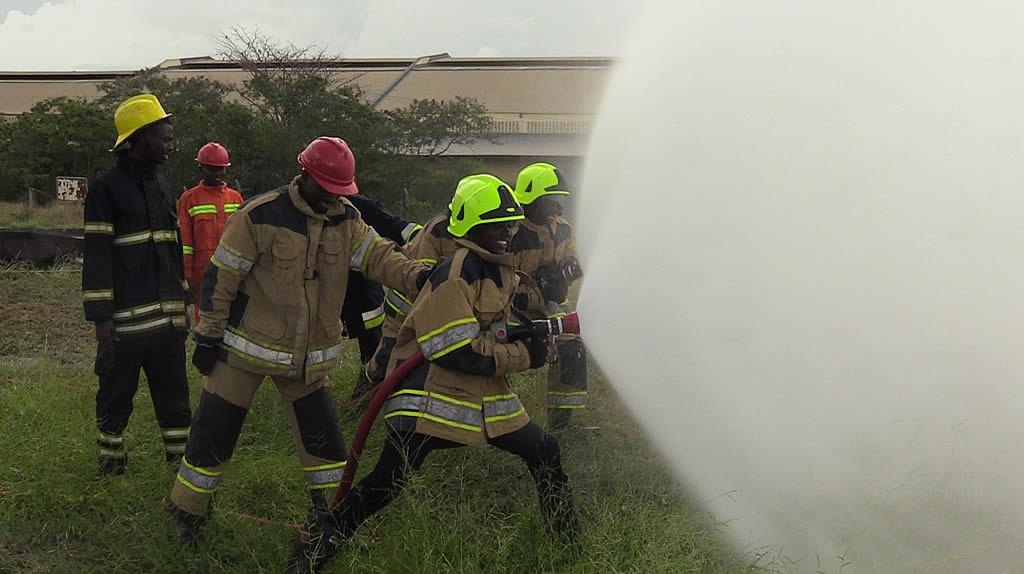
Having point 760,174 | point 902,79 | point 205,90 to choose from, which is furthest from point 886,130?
point 205,90

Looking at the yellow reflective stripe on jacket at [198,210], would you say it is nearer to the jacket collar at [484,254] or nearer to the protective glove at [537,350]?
the jacket collar at [484,254]

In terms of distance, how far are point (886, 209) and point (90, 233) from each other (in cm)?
372

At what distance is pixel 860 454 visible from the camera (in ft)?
12.9

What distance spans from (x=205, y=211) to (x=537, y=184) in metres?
2.64

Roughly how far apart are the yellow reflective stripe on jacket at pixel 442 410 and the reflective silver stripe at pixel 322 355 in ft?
1.58

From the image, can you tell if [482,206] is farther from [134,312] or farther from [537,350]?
[134,312]

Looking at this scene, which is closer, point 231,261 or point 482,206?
point 482,206

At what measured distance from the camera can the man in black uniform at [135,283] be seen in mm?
4129

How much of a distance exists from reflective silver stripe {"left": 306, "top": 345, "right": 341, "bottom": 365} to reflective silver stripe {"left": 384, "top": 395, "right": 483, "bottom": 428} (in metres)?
0.48

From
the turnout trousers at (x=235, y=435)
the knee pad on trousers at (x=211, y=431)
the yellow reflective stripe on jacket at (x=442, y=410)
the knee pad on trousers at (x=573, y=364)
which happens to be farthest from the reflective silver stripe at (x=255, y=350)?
the knee pad on trousers at (x=573, y=364)

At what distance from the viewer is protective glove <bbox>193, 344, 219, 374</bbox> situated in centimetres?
349

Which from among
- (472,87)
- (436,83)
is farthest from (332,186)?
(436,83)

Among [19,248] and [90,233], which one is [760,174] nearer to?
[90,233]

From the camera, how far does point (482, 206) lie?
3.32m
